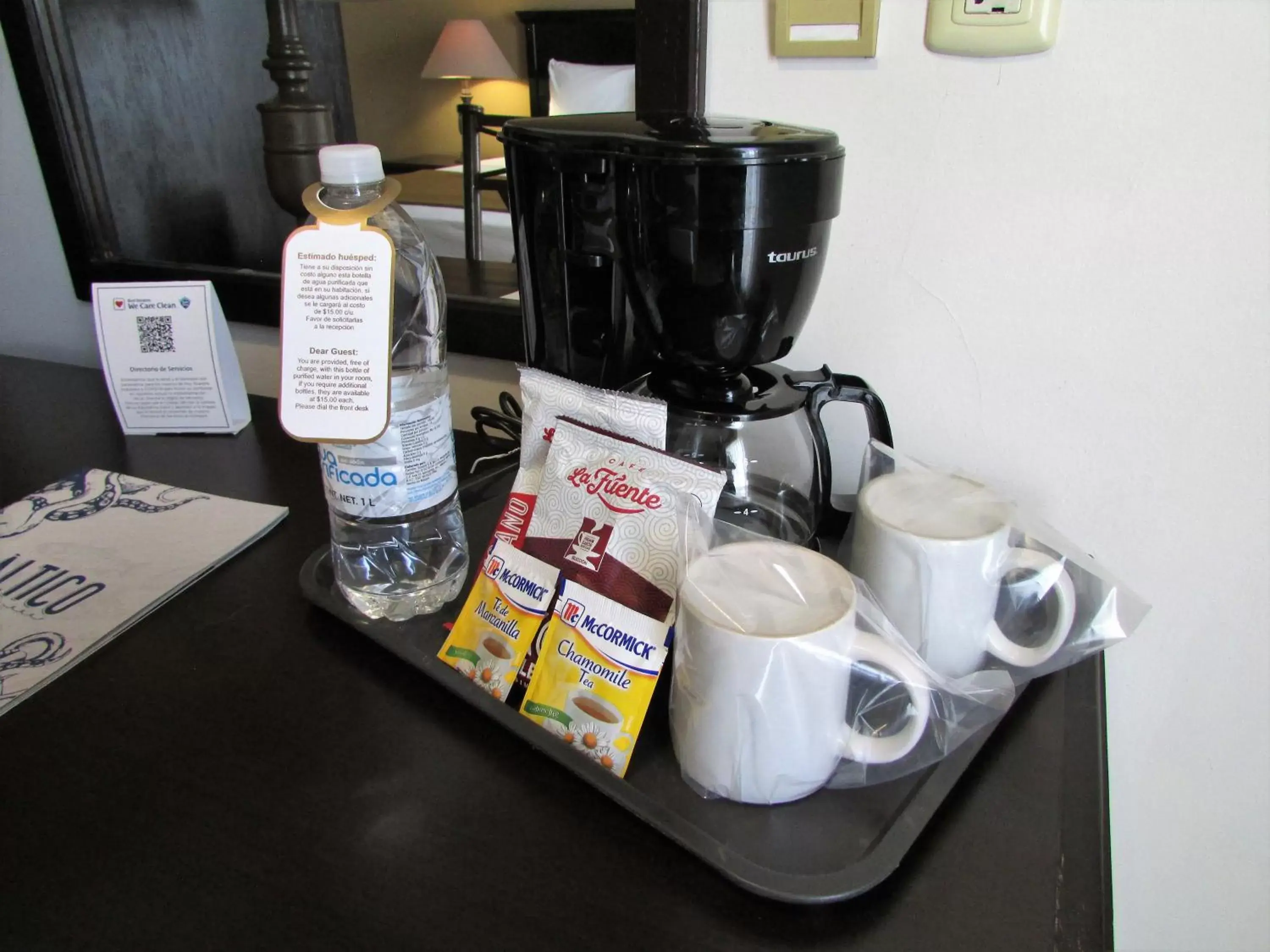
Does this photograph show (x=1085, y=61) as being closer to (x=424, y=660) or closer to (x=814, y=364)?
(x=814, y=364)

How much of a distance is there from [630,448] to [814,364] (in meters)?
0.26

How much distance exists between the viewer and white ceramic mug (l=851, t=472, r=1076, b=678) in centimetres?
50

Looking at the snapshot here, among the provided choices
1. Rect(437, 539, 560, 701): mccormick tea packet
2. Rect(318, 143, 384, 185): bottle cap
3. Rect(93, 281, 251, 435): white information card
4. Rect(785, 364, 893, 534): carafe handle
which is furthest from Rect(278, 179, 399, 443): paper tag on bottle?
Rect(93, 281, 251, 435): white information card

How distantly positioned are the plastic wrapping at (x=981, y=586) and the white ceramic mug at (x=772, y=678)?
0.06m

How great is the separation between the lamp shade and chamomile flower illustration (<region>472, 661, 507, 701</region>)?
740 millimetres

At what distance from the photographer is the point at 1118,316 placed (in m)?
0.60

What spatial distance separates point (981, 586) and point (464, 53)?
0.84 metres

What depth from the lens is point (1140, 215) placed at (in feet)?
1.87

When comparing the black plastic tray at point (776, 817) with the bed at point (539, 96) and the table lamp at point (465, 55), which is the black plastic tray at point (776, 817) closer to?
the bed at point (539, 96)

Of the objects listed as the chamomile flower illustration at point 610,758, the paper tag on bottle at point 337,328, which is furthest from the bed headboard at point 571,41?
the chamomile flower illustration at point 610,758

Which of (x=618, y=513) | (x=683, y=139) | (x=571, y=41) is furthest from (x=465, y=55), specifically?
(x=618, y=513)

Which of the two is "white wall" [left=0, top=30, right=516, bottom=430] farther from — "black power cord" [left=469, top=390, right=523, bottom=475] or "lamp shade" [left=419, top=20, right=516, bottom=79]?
"lamp shade" [left=419, top=20, right=516, bottom=79]

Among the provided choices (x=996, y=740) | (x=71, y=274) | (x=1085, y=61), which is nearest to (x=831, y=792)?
(x=996, y=740)

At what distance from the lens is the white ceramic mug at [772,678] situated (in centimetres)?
41
